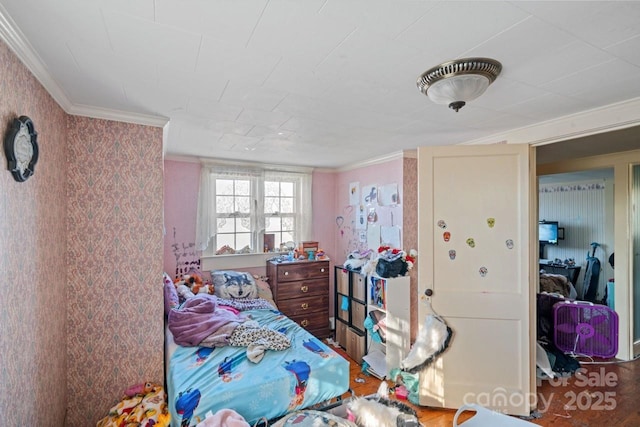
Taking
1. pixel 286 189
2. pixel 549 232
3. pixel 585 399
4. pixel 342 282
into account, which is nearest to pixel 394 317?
pixel 342 282

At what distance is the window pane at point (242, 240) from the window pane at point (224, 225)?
0.14 meters

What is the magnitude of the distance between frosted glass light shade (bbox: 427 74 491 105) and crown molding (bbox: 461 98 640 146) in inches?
A: 45.4

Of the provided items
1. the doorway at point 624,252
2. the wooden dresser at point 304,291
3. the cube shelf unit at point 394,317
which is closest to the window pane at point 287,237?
the wooden dresser at point 304,291

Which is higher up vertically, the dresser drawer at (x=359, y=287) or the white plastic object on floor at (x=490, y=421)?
the dresser drawer at (x=359, y=287)

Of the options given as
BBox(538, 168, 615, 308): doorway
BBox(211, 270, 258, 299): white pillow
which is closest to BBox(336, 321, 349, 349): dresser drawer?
BBox(211, 270, 258, 299): white pillow

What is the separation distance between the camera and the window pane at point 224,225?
3930mm

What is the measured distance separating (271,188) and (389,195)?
5.51ft

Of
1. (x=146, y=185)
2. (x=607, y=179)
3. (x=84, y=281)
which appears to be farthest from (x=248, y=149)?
(x=607, y=179)

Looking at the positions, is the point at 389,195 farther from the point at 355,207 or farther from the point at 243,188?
the point at 243,188

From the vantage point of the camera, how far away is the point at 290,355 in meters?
2.25

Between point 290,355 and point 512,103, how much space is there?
7.67 feet

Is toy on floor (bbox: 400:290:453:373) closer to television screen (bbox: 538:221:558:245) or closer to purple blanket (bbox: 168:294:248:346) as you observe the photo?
purple blanket (bbox: 168:294:248:346)

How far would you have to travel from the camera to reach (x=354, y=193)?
14.0ft

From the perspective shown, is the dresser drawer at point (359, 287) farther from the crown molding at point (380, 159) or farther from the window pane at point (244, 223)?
the window pane at point (244, 223)
